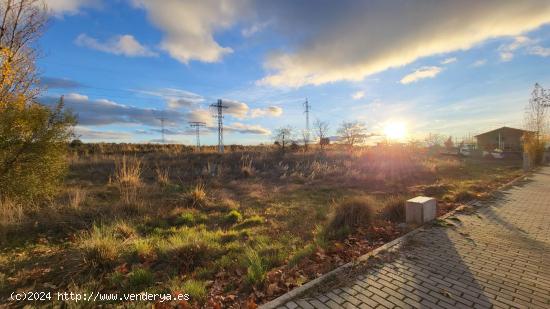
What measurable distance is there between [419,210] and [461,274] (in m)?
2.69

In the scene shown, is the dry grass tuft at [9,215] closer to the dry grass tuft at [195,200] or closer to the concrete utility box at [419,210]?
the dry grass tuft at [195,200]

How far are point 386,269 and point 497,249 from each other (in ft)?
8.21

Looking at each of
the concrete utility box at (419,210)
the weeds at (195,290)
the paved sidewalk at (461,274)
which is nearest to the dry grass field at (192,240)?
the weeds at (195,290)

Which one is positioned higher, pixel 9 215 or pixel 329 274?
pixel 9 215

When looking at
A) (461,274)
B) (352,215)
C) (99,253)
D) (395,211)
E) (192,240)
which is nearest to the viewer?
(461,274)

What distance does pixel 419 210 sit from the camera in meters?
6.36

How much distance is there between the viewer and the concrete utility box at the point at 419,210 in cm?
636

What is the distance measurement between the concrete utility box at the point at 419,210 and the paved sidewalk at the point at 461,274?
1.30 feet

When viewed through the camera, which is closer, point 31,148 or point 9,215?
point 9,215

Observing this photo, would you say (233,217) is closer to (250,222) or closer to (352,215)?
(250,222)

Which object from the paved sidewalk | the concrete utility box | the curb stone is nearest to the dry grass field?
the curb stone

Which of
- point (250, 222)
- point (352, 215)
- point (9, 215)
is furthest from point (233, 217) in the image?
point (9, 215)

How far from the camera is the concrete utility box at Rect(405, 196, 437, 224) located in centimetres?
636

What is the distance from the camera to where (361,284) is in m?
3.60
